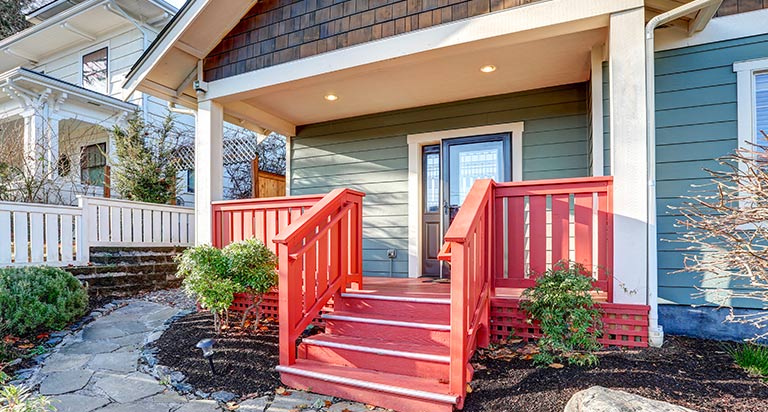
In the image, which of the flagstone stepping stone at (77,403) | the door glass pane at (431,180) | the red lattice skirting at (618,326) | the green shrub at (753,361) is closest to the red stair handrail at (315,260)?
the flagstone stepping stone at (77,403)

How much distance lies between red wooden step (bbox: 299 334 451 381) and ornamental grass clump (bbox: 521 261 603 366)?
0.68 meters

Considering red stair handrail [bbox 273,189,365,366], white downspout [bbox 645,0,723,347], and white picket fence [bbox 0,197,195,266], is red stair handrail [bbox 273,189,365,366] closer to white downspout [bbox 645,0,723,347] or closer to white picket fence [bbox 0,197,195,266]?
white downspout [bbox 645,0,723,347]

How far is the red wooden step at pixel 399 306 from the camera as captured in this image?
3.12 m

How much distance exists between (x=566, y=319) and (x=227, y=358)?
2.47 meters

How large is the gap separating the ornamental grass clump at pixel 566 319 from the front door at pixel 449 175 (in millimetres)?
2254

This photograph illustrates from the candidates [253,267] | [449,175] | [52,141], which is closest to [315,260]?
[253,267]

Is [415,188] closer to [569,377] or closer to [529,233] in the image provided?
[529,233]

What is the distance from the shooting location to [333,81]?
175 inches

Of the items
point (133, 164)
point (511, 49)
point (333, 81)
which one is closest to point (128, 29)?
point (133, 164)

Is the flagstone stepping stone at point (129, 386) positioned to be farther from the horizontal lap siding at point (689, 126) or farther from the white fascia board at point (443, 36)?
the horizontal lap siding at point (689, 126)

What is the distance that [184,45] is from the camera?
4.46m

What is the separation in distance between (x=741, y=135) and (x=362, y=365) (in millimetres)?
3422

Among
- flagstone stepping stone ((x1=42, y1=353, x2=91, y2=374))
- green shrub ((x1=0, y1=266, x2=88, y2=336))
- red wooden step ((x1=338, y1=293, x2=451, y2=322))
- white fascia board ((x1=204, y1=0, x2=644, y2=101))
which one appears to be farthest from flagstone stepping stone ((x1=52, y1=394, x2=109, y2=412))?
white fascia board ((x1=204, y1=0, x2=644, y2=101))

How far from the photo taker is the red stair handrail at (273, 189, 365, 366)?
9.34 feet
